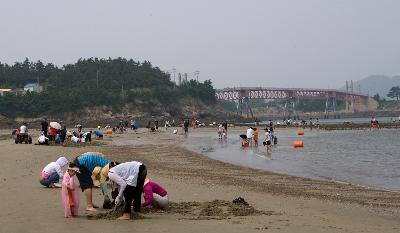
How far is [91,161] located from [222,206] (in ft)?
10.4

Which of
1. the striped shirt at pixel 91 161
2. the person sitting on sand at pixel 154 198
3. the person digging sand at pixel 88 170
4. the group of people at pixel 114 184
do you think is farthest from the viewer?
the striped shirt at pixel 91 161

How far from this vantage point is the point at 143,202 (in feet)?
40.1

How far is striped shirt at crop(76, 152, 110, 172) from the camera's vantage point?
1231 centimetres

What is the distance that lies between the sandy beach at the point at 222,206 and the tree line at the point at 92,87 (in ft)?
307

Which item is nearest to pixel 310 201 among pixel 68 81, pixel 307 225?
pixel 307 225

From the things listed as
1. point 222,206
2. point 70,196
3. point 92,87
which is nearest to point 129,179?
point 70,196

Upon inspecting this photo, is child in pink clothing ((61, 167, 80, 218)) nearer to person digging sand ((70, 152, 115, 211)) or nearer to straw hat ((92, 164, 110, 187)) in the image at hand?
person digging sand ((70, 152, 115, 211))

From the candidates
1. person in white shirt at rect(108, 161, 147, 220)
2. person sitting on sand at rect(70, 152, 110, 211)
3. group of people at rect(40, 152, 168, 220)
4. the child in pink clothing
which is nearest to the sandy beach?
the child in pink clothing

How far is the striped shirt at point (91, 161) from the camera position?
40.4 feet

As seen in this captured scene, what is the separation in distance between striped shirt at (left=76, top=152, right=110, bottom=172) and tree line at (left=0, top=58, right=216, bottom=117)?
102 meters

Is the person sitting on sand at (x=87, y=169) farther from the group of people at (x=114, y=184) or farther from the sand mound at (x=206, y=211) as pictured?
the sand mound at (x=206, y=211)

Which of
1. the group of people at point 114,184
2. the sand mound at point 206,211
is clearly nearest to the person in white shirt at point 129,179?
the group of people at point 114,184

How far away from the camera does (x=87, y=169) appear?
12.3 m

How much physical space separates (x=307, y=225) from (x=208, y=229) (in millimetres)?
1905
